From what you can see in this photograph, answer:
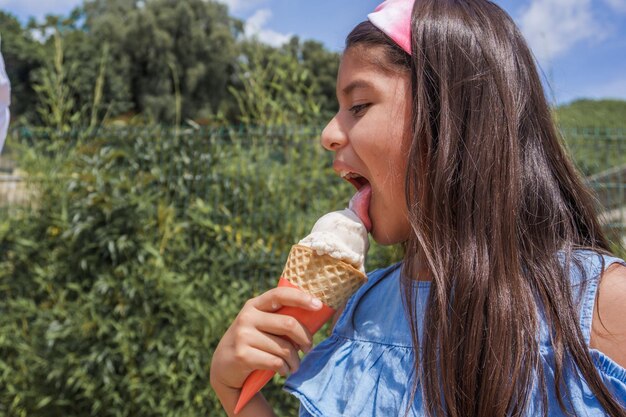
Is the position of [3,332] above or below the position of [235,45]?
below

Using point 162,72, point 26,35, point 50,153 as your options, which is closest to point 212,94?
point 162,72

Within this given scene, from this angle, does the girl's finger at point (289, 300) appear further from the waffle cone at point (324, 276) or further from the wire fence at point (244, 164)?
the wire fence at point (244, 164)

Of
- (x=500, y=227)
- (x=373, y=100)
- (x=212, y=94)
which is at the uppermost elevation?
(x=212, y=94)

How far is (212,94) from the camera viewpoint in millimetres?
29688

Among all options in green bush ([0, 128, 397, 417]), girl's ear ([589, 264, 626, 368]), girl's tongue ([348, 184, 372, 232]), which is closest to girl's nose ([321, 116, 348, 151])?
girl's tongue ([348, 184, 372, 232])

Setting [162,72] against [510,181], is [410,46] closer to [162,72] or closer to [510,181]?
[510,181]

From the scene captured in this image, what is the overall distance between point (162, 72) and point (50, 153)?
26.6 meters

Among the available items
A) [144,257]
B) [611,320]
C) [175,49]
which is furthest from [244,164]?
[175,49]

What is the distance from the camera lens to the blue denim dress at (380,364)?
3.30ft

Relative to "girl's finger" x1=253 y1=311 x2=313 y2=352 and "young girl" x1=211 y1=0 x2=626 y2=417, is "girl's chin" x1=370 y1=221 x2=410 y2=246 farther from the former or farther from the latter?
"girl's finger" x1=253 y1=311 x2=313 y2=352

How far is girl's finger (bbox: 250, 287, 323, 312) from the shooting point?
1.14m

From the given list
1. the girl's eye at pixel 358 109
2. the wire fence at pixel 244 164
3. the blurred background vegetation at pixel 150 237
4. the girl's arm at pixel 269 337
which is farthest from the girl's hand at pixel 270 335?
the wire fence at pixel 244 164

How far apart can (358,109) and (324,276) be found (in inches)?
12.9

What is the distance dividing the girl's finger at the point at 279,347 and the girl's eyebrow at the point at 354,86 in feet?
1.59
